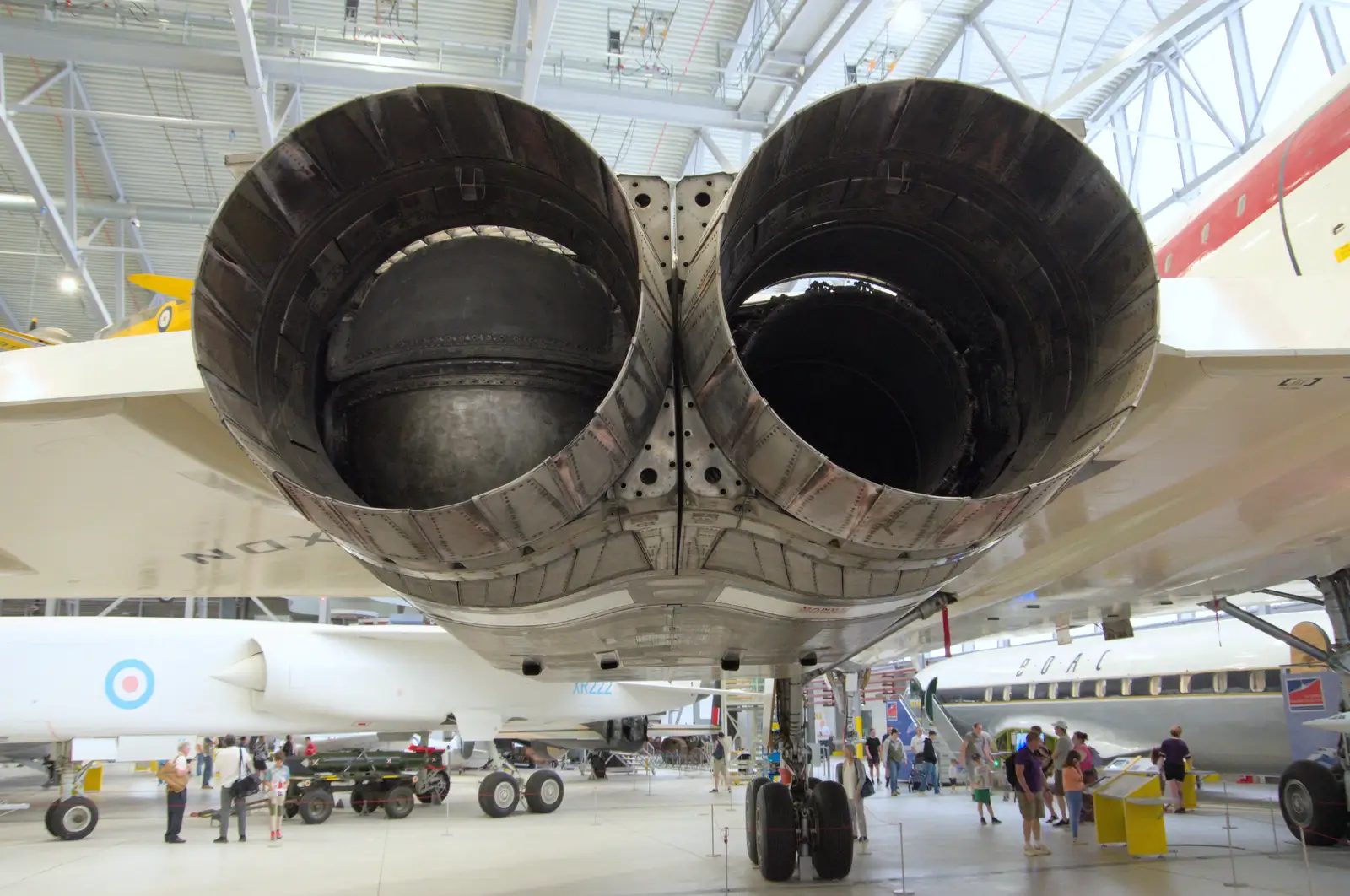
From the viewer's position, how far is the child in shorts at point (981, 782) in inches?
437

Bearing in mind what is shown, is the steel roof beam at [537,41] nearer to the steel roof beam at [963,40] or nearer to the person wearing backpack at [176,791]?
the steel roof beam at [963,40]

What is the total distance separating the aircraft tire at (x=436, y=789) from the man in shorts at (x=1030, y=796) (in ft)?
32.4

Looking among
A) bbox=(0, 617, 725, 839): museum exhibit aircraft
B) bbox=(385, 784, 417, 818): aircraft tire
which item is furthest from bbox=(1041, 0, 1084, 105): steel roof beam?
bbox=(385, 784, 417, 818): aircraft tire

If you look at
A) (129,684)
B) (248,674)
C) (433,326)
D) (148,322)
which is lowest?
(129,684)

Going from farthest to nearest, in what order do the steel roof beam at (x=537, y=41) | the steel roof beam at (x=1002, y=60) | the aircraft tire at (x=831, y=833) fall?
1. the steel roof beam at (x=1002, y=60)
2. the steel roof beam at (x=537, y=41)
3. the aircraft tire at (x=831, y=833)

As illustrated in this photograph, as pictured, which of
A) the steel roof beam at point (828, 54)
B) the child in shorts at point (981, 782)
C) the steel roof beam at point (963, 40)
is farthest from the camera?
the steel roof beam at point (963, 40)

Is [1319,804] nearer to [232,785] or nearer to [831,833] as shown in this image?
[831,833]

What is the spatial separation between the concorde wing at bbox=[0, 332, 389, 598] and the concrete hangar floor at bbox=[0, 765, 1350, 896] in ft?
9.37

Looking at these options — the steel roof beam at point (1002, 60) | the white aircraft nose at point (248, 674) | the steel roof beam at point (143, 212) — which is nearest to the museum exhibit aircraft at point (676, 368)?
the steel roof beam at point (1002, 60)

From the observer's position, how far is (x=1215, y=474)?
13.0ft

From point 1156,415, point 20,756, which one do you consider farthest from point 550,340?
point 20,756

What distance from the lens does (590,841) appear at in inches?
386

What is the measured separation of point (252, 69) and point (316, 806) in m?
9.88

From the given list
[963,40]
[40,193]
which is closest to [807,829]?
[963,40]
